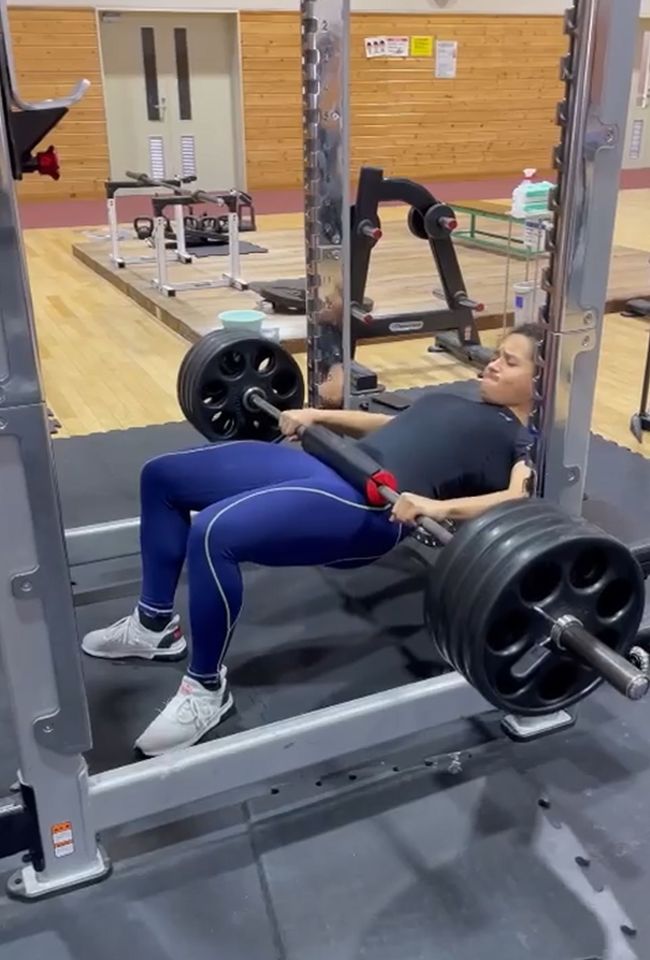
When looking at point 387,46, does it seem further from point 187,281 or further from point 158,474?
point 158,474

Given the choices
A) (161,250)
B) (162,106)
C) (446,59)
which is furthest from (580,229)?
(446,59)

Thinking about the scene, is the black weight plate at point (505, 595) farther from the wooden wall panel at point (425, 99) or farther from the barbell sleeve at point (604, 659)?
the wooden wall panel at point (425, 99)

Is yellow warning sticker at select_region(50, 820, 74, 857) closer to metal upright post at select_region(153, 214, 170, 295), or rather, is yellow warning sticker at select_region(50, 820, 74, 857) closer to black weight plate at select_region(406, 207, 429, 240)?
black weight plate at select_region(406, 207, 429, 240)

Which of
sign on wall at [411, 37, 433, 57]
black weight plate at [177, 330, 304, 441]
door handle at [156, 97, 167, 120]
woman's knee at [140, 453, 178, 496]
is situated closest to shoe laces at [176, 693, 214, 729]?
woman's knee at [140, 453, 178, 496]

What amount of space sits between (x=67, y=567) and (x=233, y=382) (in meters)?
→ 1.20

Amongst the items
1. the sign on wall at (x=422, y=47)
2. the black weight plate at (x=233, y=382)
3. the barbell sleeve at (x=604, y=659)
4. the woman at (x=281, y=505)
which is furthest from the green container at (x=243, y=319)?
the sign on wall at (x=422, y=47)

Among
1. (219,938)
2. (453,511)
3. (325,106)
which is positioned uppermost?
(325,106)

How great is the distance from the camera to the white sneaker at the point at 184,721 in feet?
6.05

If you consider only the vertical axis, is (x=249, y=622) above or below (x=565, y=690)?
below

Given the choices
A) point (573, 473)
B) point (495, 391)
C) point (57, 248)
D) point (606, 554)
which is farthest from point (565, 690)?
point (57, 248)

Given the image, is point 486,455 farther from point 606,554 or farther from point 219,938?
point 219,938

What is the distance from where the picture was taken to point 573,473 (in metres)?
1.78

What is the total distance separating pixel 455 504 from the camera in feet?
6.07

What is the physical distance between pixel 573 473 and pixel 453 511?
237mm
